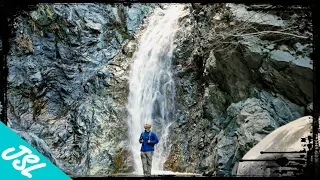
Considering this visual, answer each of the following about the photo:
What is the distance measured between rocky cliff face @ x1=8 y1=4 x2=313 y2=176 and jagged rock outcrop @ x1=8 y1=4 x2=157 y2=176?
0.04 m

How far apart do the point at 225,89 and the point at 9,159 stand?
559 inches

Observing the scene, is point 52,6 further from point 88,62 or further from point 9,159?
point 9,159

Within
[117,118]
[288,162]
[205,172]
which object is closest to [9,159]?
[288,162]

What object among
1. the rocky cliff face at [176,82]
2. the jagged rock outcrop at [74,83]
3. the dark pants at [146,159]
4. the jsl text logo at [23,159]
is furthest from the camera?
the jagged rock outcrop at [74,83]

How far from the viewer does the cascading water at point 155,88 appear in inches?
706

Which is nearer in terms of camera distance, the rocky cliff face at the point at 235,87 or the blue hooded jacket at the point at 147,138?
the blue hooded jacket at the point at 147,138

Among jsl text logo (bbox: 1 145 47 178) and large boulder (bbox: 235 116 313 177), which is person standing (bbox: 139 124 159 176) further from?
jsl text logo (bbox: 1 145 47 178)

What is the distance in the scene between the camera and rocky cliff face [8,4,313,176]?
14.1 meters

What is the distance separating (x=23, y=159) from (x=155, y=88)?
665 inches

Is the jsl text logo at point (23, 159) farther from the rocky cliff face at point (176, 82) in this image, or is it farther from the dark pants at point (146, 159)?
the rocky cliff face at point (176, 82)

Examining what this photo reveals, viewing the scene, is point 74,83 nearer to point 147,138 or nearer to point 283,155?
point 147,138

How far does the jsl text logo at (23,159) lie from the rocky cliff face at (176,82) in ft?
39.6

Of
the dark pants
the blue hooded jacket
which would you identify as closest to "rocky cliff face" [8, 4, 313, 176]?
the dark pants

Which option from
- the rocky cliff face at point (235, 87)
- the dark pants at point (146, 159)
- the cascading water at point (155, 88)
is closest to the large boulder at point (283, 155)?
the dark pants at point (146, 159)
